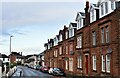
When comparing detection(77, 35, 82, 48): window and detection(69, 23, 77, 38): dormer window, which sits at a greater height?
detection(69, 23, 77, 38): dormer window

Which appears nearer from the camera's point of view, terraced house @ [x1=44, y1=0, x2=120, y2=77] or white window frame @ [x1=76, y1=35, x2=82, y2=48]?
terraced house @ [x1=44, y1=0, x2=120, y2=77]

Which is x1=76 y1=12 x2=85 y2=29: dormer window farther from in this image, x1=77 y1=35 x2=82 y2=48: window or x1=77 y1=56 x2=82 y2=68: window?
x1=77 y1=56 x2=82 y2=68: window

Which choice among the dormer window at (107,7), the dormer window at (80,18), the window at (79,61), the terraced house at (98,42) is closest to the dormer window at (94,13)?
the terraced house at (98,42)

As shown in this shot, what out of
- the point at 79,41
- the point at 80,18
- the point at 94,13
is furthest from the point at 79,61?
the point at 94,13

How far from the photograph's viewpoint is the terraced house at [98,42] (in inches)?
1165

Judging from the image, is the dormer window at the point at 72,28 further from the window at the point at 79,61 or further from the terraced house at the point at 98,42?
the window at the point at 79,61

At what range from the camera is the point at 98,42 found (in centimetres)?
3438

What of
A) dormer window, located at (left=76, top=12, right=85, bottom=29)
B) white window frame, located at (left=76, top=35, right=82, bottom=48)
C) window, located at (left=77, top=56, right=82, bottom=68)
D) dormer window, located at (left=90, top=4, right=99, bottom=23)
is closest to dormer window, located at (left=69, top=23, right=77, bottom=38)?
white window frame, located at (left=76, top=35, right=82, bottom=48)

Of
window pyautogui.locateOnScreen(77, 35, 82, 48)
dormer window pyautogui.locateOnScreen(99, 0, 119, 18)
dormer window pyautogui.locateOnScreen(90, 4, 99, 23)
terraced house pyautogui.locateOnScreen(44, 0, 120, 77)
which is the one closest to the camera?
terraced house pyautogui.locateOnScreen(44, 0, 120, 77)

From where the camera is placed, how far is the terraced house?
29591mm

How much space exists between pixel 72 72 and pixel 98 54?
15480 millimetres

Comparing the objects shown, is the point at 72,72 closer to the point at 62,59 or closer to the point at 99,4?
the point at 62,59

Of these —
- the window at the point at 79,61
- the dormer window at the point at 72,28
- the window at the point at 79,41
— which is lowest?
the window at the point at 79,61

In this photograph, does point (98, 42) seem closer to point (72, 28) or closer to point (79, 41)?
point (79, 41)
